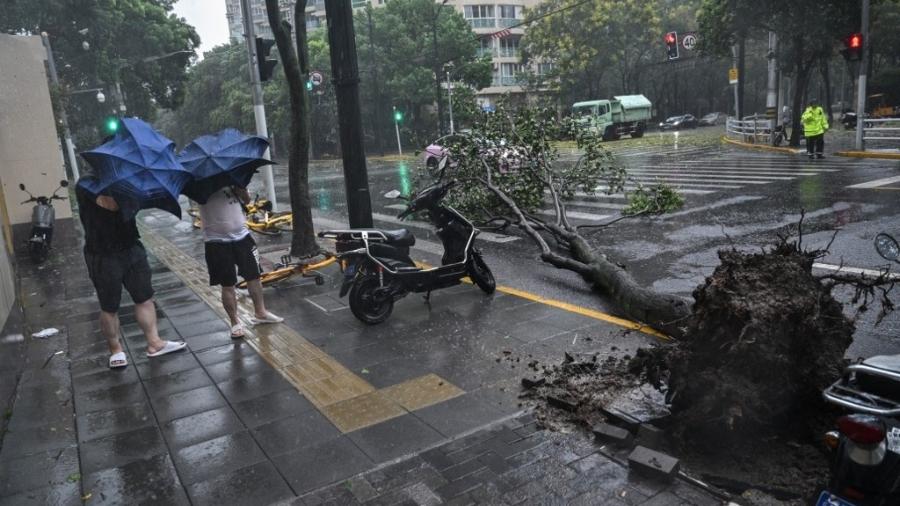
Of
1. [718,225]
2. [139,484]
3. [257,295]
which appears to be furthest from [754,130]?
[139,484]

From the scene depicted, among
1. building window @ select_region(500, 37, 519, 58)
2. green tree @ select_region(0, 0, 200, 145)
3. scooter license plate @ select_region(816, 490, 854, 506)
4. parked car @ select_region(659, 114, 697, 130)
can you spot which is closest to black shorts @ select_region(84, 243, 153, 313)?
scooter license plate @ select_region(816, 490, 854, 506)

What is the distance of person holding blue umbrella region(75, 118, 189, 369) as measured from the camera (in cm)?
503

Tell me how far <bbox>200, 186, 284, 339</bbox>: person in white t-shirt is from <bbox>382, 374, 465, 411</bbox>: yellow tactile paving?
220 centimetres

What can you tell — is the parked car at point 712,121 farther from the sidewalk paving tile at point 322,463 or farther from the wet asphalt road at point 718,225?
the sidewalk paving tile at point 322,463

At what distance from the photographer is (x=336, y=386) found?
192 inches

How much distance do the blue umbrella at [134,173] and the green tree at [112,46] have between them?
64.2 feet

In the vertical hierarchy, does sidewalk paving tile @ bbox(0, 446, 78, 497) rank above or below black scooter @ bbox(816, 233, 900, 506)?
below

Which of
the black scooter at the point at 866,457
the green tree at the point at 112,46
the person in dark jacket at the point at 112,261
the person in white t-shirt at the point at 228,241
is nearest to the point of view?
the black scooter at the point at 866,457

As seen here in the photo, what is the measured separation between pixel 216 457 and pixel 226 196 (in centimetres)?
282

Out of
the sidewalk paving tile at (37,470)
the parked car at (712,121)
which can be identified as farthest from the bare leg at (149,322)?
the parked car at (712,121)

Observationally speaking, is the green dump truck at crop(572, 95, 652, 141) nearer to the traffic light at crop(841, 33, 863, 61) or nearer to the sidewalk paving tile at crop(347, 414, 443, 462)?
the traffic light at crop(841, 33, 863, 61)

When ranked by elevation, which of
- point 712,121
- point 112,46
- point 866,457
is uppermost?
point 112,46

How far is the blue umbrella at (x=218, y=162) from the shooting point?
5.77m

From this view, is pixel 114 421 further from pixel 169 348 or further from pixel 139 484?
pixel 169 348
